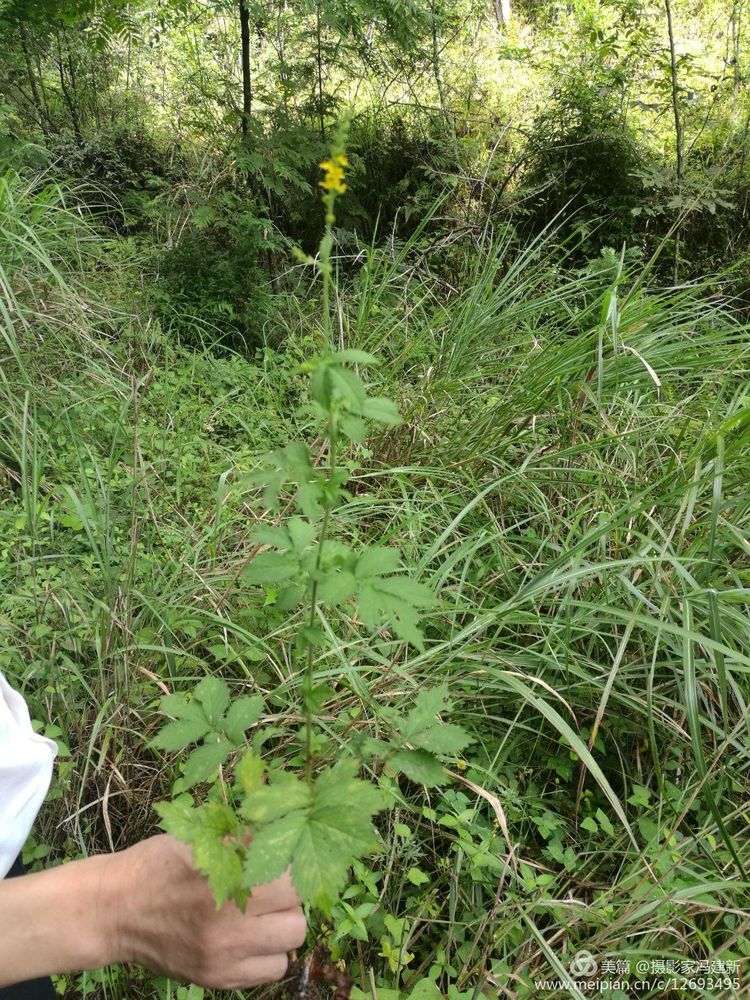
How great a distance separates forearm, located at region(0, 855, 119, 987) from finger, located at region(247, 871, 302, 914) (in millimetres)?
169

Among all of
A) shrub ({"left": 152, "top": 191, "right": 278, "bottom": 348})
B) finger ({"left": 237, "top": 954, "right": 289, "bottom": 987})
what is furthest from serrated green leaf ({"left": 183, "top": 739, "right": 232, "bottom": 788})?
shrub ({"left": 152, "top": 191, "right": 278, "bottom": 348})

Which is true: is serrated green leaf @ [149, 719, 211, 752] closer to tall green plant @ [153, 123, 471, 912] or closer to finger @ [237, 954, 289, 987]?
tall green plant @ [153, 123, 471, 912]

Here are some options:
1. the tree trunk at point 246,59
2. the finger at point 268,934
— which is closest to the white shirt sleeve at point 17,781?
the finger at point 268,934

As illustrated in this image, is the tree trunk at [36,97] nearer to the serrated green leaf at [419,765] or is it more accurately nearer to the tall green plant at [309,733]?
the tall green plant at [309,733]

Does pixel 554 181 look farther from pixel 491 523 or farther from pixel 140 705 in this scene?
pixel 140 705

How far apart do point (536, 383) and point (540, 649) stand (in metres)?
0.98

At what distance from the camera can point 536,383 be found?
214cm

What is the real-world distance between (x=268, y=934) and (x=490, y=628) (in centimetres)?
105

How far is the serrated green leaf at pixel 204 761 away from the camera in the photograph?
2.42 feet

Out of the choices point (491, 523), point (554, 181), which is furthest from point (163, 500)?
point (554, 181)

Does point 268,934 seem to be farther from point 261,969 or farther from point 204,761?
point 204,761

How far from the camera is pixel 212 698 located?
0.82 meters

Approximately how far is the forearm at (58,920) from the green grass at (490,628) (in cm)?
48

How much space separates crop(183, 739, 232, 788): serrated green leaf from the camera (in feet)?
2.42
